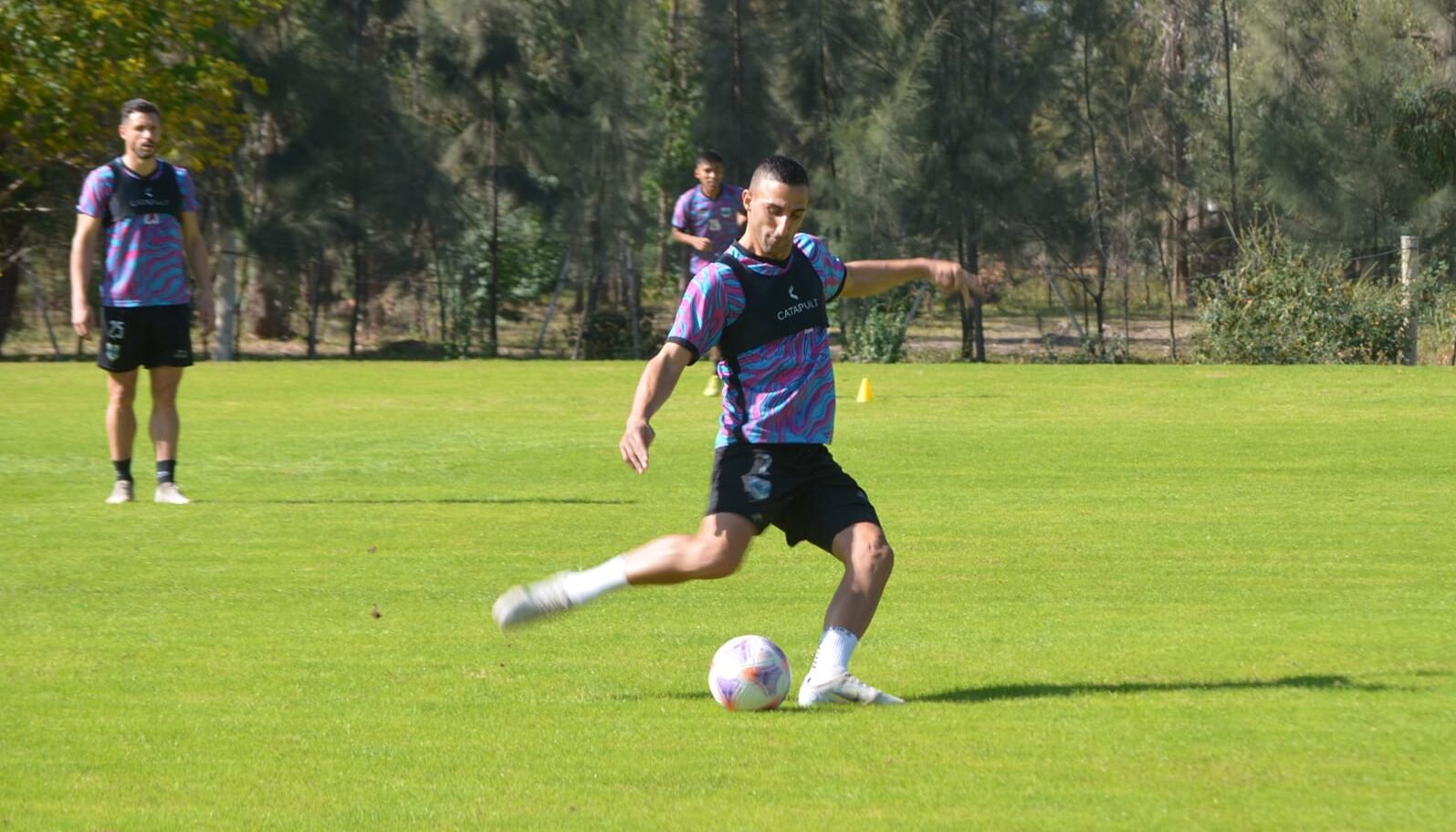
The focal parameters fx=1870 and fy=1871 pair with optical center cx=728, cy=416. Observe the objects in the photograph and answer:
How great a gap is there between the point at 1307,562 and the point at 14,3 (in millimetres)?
18312

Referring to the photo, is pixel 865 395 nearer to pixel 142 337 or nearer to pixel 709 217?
pixel 709 217

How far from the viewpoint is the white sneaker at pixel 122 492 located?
11.1 metres

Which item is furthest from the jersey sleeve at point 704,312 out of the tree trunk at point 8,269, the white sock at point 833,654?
the tree trunk at point 8,269

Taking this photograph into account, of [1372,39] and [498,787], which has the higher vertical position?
[1372,39]

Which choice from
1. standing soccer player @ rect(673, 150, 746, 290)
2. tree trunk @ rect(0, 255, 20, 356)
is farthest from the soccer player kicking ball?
tree trunk @ rect(0, 255, 20, 356)

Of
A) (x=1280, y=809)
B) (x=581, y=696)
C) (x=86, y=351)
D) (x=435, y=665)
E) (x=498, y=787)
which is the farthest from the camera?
(x=86, y=351)

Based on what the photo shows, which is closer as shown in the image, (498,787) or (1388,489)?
(498,787)

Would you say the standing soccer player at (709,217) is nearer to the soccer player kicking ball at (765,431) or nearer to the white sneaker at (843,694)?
the soccer player kicking ball at (765,431)

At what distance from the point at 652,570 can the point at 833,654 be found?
27.3 inches

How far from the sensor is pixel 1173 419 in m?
15.7

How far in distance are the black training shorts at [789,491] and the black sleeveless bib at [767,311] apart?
1.17ft

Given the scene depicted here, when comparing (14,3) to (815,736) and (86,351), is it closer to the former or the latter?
(86,351)

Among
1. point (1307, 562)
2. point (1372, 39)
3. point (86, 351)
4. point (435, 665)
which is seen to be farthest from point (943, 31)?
point (435, 665)

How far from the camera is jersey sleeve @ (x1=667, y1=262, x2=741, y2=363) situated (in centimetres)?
606
